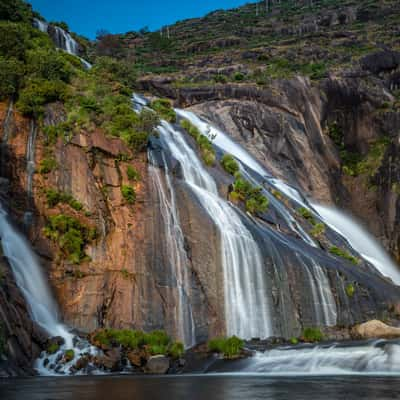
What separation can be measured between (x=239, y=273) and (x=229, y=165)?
40.1 ft

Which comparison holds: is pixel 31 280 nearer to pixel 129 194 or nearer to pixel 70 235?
pixel 70 235

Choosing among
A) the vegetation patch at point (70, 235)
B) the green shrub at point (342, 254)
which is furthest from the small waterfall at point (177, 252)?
the green shrub at point (342, 254)

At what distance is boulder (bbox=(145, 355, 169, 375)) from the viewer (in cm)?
2125

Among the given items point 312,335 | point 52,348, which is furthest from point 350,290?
point 52,348

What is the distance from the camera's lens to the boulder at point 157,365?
21250 millimetres

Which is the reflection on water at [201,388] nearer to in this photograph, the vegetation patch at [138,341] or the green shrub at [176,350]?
the vegetation patch at [138,341]

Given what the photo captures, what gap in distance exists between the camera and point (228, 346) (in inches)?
918

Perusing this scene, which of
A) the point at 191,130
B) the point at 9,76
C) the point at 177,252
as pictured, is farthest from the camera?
the point at 191,130

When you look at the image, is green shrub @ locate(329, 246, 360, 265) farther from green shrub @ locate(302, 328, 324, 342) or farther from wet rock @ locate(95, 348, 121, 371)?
wet rock @ locate(95, 348, 121, 371)

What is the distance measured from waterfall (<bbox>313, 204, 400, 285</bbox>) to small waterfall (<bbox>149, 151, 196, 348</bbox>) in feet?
65.5

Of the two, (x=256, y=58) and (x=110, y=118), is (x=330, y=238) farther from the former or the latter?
(x=256, y=58)

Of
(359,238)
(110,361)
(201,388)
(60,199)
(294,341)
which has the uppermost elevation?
(359,238)

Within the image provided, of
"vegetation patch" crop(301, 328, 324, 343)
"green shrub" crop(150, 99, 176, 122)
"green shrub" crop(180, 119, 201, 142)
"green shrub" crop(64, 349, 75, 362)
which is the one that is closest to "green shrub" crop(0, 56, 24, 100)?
"green shrub" crop(150, 99, 176, 122)

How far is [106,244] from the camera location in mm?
26984
